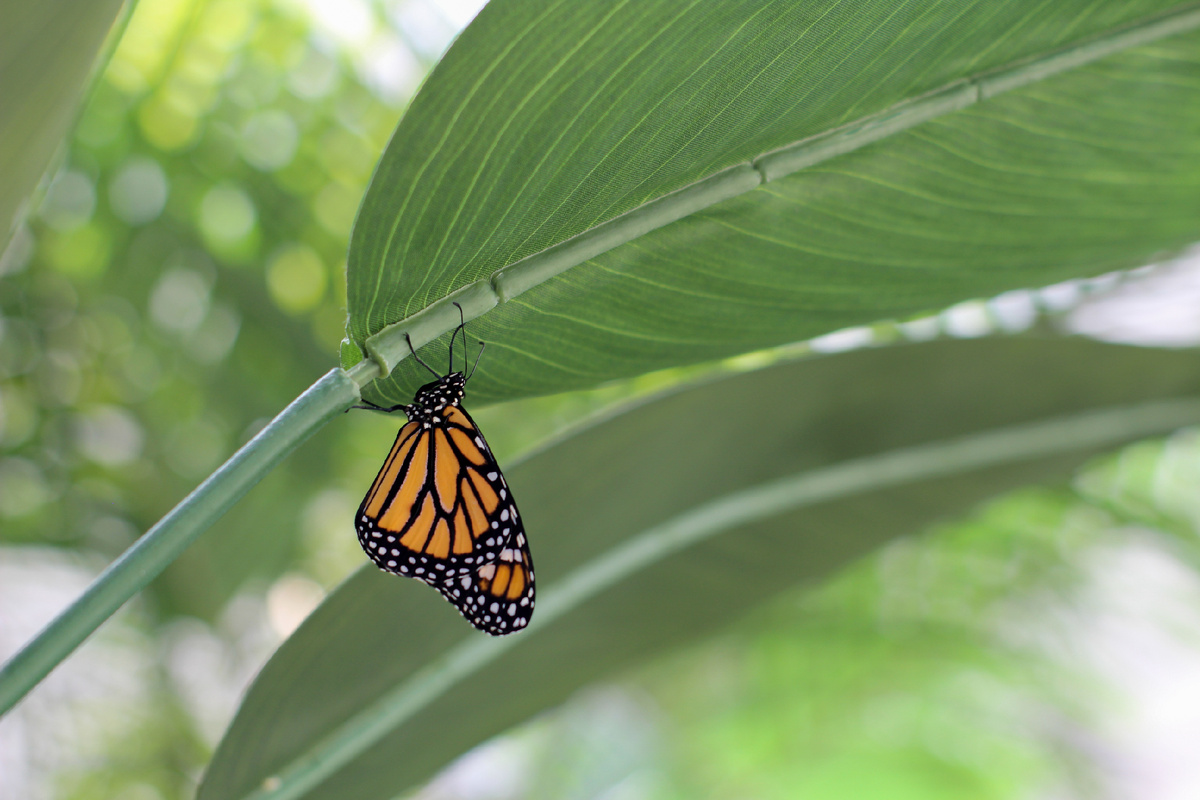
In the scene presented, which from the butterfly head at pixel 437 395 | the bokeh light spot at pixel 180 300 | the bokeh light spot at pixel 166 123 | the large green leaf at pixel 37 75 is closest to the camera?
the large green leaf at pixel 37 75

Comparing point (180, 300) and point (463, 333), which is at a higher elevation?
point (180, 300)

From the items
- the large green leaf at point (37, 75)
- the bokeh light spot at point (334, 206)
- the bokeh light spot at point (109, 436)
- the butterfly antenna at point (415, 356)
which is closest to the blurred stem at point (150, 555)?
the butterfly antenna at point (415, 356)

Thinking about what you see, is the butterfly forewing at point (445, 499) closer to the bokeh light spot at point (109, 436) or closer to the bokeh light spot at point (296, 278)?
the bokeh light spot at point (296, 278)

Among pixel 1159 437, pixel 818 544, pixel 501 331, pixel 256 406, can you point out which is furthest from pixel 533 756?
pixel 501 331

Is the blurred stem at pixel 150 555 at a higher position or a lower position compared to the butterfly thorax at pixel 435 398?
lower

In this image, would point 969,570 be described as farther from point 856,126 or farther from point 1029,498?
point 856,126

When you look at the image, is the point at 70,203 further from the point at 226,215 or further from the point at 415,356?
the point at 415,356

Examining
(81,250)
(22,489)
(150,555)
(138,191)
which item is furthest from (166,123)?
(150,555)
